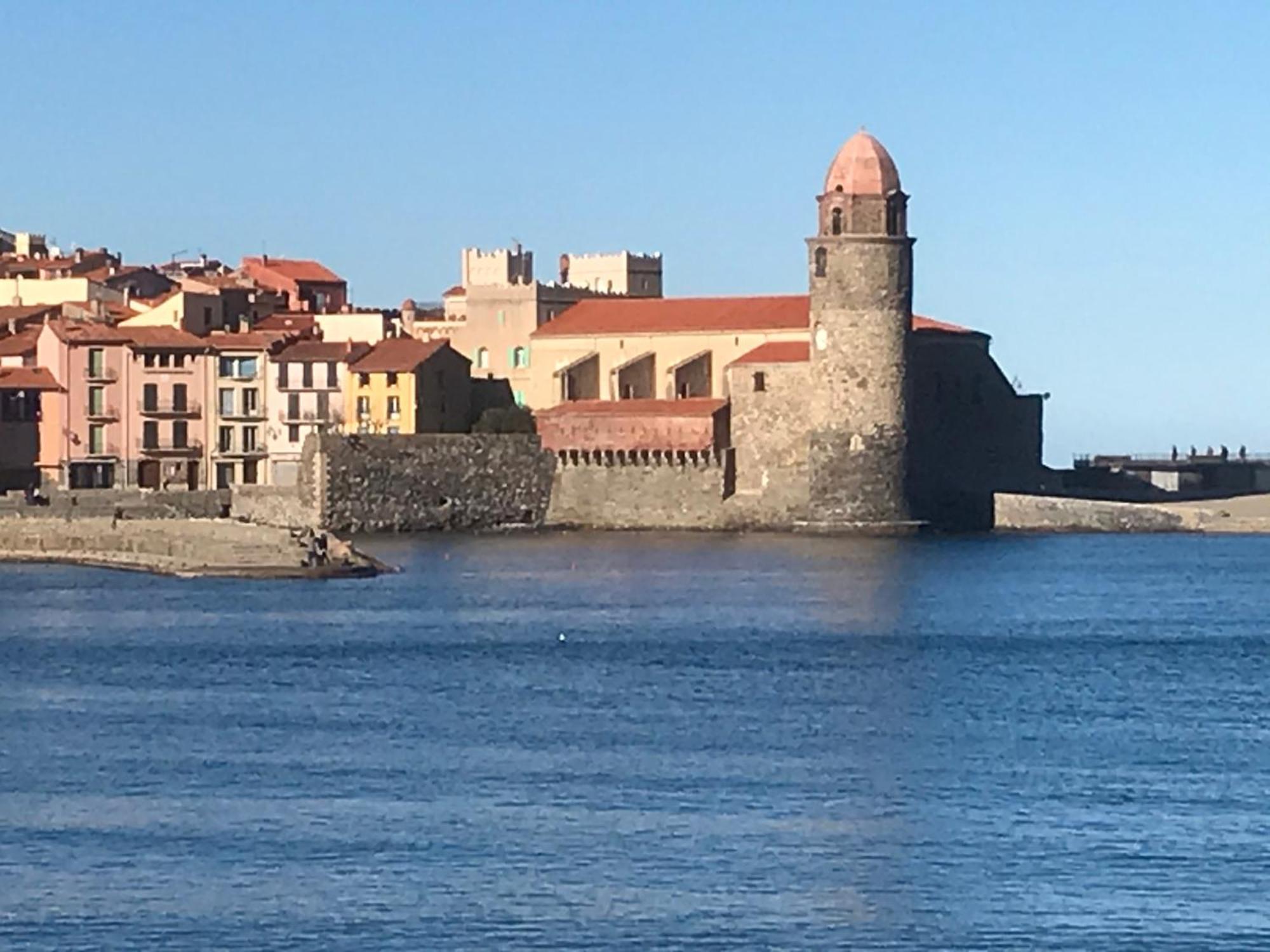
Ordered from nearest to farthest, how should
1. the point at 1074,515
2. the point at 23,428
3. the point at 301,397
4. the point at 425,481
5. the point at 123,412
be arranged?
the point at 425,481 < the point at 1074,515 < the point at 23,428 < the point at 123,412 < the point at 301,397

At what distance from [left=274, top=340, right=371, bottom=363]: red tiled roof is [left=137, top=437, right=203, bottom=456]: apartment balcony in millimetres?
2650

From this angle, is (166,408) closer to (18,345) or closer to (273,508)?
(18,345)

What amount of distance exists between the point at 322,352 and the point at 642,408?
8.11 metres

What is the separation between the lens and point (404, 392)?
7175cm

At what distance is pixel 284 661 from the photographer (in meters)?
39.2

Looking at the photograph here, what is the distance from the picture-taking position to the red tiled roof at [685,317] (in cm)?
7125

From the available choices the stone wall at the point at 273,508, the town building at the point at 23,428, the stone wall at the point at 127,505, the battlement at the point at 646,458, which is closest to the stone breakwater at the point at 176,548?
the stone wall at the point at 127,505

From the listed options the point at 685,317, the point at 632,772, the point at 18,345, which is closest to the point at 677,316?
the point at 685,317

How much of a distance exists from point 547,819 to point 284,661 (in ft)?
46.7

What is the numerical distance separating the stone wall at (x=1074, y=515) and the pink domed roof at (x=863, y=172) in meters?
8.01

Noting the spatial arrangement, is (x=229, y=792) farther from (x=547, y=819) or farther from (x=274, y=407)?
(x=274, y=407)

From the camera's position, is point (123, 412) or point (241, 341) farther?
point (241, 341)

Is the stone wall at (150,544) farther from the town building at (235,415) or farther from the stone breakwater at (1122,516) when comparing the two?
the stone breakwater at (1122,516)

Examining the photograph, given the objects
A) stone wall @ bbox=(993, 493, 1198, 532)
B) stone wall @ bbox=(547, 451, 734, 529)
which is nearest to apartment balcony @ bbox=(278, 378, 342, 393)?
stone wall @ bbox=(547, 451, 734, 529)
